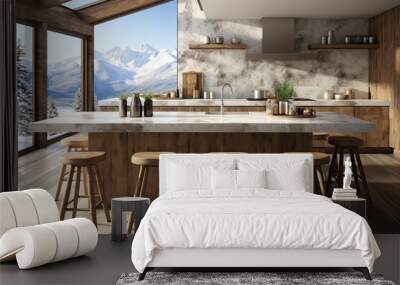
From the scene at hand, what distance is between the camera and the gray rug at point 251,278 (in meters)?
4.78

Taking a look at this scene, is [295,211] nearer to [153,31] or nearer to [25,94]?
[25,94]

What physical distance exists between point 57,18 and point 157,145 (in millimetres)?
6678

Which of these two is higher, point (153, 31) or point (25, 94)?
point (153, 31)

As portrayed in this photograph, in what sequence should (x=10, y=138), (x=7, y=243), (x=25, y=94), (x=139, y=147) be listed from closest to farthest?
(x=7, y=243) < (x=10, y=138) < (x=139, y=147) < (x=25, y=94)

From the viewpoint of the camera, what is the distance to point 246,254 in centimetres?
487

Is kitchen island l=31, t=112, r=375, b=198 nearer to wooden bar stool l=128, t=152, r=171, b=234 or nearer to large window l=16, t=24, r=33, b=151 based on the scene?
wooden bar stool l=128, t=152, r=171, b=234

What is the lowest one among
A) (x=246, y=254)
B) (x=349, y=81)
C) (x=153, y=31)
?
(x=246, y=254)

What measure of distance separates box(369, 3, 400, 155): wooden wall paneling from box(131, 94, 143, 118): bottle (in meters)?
5.64

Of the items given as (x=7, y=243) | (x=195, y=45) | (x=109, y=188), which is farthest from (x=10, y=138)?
(x=195, y=45)

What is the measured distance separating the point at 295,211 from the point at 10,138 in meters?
3.30

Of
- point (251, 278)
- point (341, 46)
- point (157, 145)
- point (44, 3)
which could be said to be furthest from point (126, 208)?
point (341, 46)

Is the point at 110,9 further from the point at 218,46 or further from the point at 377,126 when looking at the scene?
the point at 377,126

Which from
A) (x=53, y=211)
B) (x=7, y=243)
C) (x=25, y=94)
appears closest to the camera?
(x=7, y=243)

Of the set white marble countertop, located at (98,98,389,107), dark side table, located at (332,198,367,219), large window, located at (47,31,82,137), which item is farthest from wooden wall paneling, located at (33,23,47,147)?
dark side table, located at (332,198,367,219)
